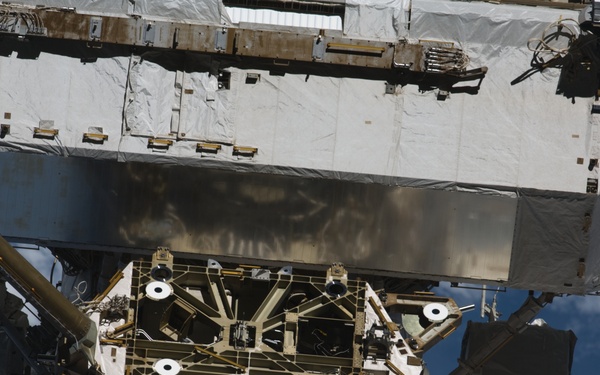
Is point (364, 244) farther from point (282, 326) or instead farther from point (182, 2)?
point (182, 2)

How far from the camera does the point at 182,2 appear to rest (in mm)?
84312

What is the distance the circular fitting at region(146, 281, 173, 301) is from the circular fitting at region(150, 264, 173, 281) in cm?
67

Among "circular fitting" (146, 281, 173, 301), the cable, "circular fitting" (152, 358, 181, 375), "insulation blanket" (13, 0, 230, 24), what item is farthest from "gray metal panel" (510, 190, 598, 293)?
"circular fitting" (152, 358, 181, 375)

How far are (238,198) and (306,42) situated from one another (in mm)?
7185

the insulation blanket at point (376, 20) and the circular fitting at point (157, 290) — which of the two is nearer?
the circular fitting at point (157, 290)

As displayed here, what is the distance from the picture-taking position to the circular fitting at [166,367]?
74125 millimetres

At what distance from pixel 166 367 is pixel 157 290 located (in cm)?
343

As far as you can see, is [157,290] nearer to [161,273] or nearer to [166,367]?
[161,273]

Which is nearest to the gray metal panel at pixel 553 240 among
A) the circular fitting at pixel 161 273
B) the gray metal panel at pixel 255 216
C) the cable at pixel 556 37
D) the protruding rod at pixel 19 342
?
the gray metal panel at pixel 255 216

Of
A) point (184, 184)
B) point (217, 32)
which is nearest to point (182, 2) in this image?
point (217, 32)

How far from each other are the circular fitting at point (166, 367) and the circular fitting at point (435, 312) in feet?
36.6

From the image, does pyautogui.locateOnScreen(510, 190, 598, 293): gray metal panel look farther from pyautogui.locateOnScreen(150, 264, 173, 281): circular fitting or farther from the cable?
pyautogui.locateOnScreen(150, 264, 173, 281): circular fitting

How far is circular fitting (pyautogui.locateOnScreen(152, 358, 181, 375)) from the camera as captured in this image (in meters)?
74.1

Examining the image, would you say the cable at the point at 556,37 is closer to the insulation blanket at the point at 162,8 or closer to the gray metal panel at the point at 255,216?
the gray metal panel at the point at 255,216
